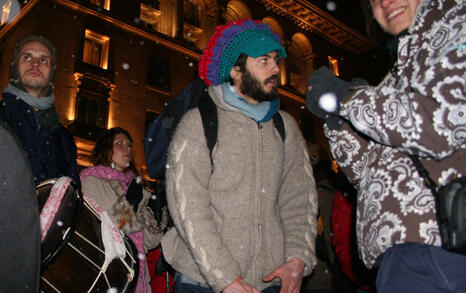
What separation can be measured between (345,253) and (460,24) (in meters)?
2.42

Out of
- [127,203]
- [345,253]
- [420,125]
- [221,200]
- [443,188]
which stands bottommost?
[345,253]

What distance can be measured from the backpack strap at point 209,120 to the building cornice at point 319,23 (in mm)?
24330

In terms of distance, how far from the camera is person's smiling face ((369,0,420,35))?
181 cm

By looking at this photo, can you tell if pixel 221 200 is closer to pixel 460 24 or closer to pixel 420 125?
pixel 420 125

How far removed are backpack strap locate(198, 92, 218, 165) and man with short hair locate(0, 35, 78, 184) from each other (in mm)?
1332

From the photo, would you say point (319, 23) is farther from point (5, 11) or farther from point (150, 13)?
point (5, 11)

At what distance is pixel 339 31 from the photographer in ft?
100

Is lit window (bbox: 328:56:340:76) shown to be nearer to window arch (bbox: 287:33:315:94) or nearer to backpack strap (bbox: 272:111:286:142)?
window arch (bbox: 287:33:315:94)

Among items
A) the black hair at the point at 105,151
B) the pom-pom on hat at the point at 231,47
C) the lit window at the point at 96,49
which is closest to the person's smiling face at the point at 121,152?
the black hair at the point at 105,151

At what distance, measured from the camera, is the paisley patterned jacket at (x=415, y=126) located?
4.45 ft

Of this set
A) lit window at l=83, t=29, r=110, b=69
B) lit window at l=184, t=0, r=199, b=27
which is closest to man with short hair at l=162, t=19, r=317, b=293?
lit window at l=83, t=29, r=110, b=69

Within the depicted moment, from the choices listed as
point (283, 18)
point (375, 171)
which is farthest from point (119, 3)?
point (375, 171)

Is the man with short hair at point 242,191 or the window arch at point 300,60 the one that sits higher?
the window arch at point 300,60

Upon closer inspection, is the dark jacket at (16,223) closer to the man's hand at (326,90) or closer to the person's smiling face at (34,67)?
the man's hand at (326,90)
